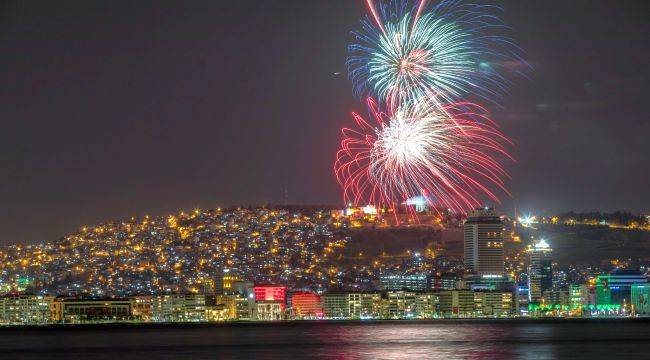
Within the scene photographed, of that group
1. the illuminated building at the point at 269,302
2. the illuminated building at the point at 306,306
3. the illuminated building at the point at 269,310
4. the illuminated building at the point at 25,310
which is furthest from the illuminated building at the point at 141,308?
the illuminated building at the point at 306,306

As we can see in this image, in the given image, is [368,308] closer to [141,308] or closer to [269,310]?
[269,310]

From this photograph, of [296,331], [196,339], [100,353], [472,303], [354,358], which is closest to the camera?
[354,358]

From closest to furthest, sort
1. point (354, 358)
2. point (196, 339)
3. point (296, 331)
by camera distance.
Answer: point (354, 358) → point (196, 339) → point (296, 331)

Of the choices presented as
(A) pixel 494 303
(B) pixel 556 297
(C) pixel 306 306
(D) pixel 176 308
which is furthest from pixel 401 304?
(B) pixel 556 297

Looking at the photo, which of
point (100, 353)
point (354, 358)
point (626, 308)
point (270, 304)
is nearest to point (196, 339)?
point (100, 353)

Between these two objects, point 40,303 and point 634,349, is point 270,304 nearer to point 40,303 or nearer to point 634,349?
point 40,303

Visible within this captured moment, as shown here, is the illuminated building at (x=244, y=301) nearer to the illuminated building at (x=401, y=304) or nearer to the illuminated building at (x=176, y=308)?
the illuminated building at (x=176, y=308)
